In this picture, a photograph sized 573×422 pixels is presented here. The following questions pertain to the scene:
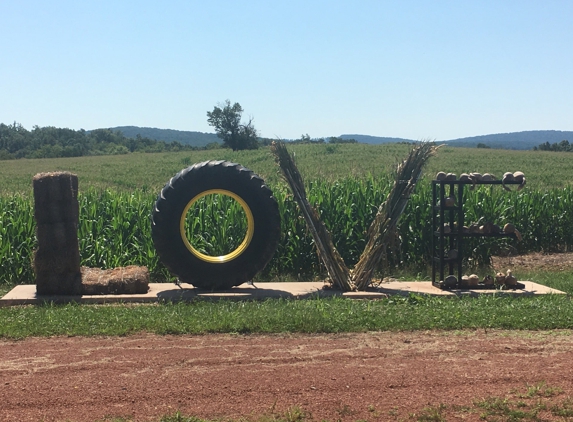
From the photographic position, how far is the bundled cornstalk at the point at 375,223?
393 inches

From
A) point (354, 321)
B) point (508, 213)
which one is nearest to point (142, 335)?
point (354, 321)

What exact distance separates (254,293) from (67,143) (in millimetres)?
85562

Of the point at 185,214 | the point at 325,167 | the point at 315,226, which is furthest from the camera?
the point at 325,167

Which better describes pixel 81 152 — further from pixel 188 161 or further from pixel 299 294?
pixel 299 294

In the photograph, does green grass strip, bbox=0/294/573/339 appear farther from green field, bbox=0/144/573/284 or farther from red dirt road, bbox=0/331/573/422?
green field, bbox=0/144/573/284

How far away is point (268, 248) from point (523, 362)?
4.69m

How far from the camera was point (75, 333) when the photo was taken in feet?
23.5

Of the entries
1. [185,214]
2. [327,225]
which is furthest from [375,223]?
[185,214]

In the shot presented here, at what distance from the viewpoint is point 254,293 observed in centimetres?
962

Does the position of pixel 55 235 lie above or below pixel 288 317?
above

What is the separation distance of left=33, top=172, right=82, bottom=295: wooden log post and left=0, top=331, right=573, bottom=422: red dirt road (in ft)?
8.40

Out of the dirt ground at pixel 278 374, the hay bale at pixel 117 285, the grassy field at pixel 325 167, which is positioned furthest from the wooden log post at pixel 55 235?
the grassy field at pixel 325 167

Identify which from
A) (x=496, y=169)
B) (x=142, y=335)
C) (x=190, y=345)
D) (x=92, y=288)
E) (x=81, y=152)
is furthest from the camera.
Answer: (x=81, y=152)

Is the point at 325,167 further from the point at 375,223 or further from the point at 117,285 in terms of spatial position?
the point at 117,285
